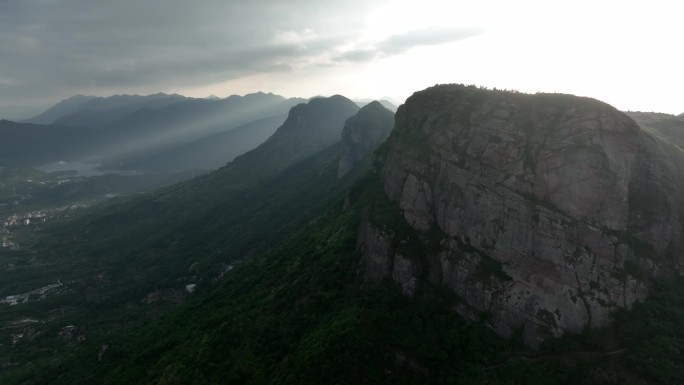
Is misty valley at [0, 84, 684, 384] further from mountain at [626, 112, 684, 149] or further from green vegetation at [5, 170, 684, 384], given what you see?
mountain at [626, 112, 684, 149]

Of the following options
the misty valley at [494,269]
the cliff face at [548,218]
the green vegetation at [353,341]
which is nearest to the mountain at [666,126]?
the misty valley at [494,269]

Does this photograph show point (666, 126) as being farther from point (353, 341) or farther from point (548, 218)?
point (353, 341)

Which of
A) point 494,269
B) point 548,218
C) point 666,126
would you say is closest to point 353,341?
point 494,269

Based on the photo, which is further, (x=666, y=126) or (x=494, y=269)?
(x=666, y=126)

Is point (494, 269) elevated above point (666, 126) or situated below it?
below

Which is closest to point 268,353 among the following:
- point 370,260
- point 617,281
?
point 370,260

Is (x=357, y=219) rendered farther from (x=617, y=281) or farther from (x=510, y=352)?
(x=617, y=281)

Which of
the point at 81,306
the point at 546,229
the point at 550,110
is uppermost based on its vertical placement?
the point at 550,110

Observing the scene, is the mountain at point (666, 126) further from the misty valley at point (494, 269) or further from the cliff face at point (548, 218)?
the cliff face at point (548, 218)
